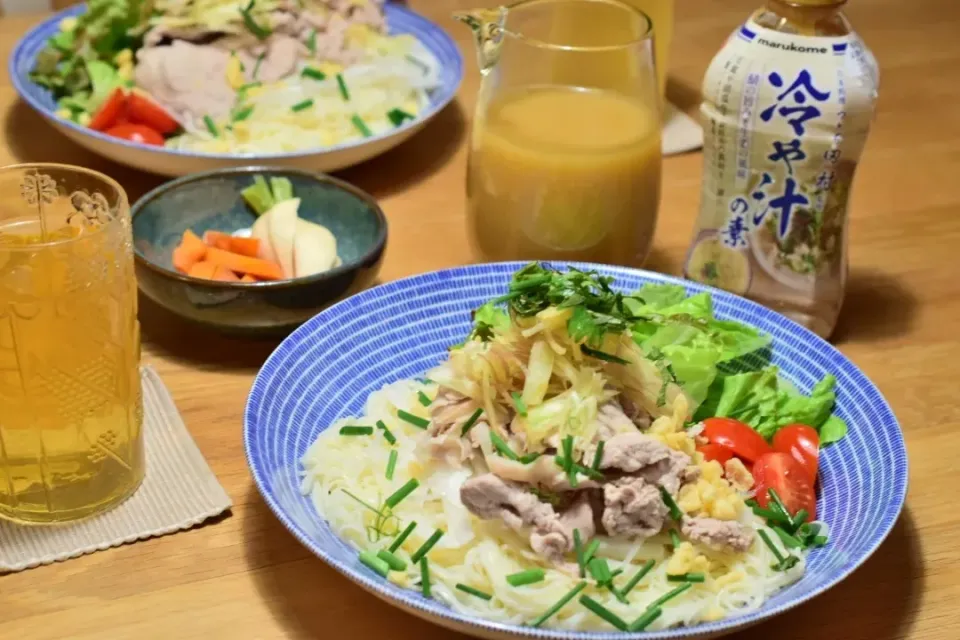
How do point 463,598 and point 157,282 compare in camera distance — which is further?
point 157,282

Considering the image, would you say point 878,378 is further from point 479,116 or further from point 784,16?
point 479,116

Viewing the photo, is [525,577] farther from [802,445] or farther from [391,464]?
[802,445]

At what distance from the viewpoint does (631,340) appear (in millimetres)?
1227

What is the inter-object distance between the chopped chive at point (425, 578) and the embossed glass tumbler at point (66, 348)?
1.29 ft

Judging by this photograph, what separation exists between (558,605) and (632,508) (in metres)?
0.14

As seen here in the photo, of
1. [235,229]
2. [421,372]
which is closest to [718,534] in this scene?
[421,372]

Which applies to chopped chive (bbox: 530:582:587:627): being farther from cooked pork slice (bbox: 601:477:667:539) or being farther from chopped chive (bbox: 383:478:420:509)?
chopped chive (bbox: 383:478:420:509)

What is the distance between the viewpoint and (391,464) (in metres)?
1.20

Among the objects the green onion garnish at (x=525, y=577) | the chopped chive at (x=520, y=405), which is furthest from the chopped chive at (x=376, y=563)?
the chopped chive at (x=520, y=405)

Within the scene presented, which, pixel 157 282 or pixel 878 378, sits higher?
pixel 157 282

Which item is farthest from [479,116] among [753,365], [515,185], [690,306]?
[753,365]

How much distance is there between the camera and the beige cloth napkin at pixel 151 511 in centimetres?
113

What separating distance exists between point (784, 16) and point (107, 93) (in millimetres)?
1329

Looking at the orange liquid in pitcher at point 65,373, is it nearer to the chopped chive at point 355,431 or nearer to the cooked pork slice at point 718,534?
the chopped chive at point 355,431
